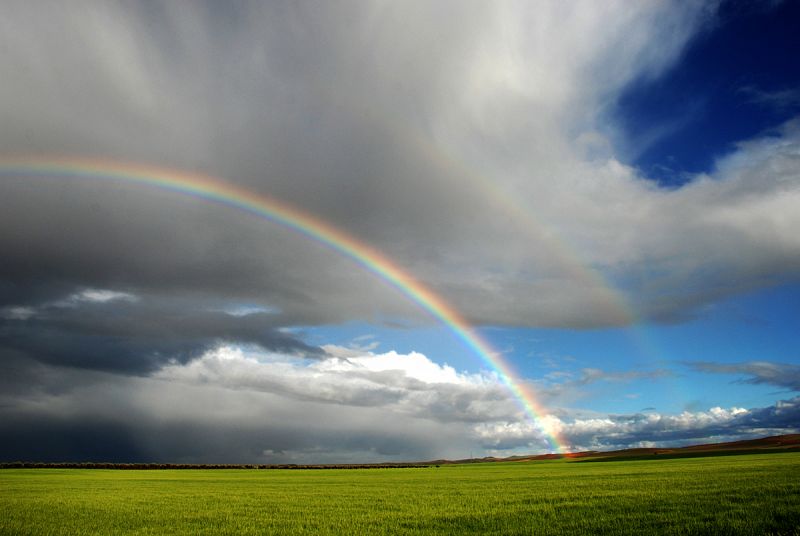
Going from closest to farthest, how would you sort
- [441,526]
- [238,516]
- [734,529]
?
[734,529], [441,526], [238,516]

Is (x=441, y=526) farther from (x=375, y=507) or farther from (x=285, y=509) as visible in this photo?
(x=285, y=509)

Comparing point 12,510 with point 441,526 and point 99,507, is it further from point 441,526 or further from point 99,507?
point 441,526

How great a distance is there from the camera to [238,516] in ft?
81.4

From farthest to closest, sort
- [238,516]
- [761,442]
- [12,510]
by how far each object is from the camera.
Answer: [761,442] < [12,510] < [238,516]

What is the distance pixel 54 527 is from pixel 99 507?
31.5 feet

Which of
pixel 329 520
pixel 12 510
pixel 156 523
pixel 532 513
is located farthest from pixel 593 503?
pixel 12 510

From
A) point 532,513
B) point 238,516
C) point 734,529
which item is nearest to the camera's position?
Result: point 734,529

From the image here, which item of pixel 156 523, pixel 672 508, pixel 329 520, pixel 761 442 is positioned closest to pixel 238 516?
pixel 156 523

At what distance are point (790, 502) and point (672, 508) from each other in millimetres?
4361

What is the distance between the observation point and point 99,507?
29578 mm

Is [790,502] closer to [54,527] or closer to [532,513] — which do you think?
[532,513]

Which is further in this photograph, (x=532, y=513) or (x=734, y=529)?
(x=532, y=513)

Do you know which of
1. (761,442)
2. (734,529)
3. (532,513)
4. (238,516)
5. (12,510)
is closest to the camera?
(734,529)

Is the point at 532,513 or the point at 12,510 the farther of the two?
the point at 12,510
